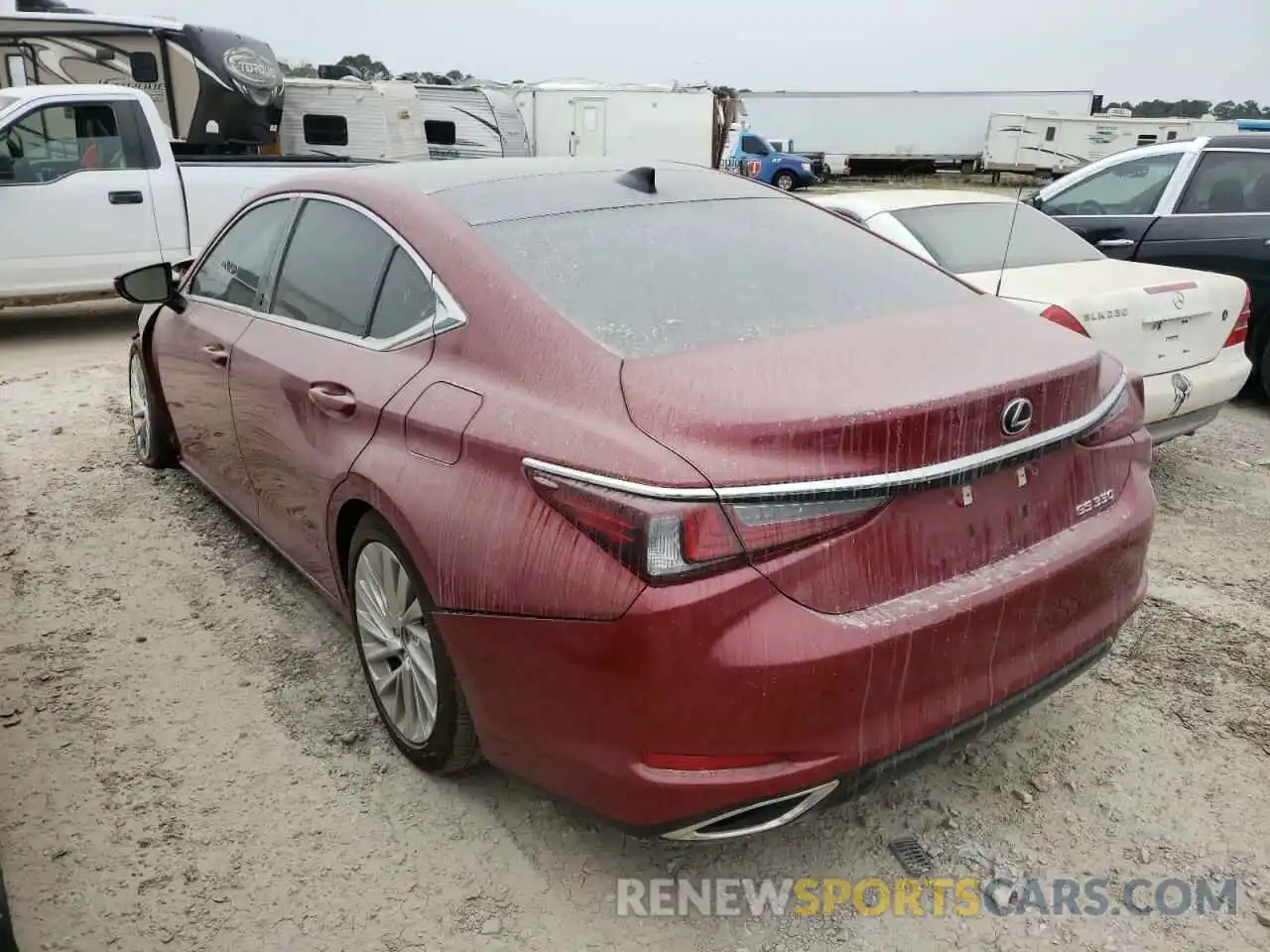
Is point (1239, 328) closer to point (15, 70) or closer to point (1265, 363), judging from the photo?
point (1265, 363)

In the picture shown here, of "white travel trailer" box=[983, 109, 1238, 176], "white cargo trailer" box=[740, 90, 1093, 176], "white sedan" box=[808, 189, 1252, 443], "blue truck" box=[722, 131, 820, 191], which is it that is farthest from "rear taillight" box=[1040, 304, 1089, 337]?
"white cargo trailer" box=[740, 90, 1093, 176]

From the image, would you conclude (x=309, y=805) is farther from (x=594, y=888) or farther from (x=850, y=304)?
(x=850, y=304)

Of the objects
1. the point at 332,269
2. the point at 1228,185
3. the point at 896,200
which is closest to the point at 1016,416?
the point at 332,269

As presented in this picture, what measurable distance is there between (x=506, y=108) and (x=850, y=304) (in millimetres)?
13817

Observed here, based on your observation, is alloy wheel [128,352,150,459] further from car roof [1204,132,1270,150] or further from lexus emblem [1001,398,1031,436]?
car roof [1204,132,1270,150]

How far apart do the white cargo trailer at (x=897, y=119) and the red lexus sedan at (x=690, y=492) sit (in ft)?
107

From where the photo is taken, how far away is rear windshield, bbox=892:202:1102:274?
4.78 m

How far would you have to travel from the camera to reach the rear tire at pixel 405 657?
2359 millimetres

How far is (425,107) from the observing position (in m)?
14.0

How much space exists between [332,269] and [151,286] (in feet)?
4.93

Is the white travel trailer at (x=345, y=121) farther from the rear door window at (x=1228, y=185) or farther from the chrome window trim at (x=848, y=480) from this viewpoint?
the chrome window trim at (x=848, y=480)

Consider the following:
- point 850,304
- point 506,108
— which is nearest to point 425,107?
point 506,108

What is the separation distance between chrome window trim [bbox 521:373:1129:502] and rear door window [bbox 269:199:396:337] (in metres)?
1.01

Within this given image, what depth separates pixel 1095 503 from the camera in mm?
2322
